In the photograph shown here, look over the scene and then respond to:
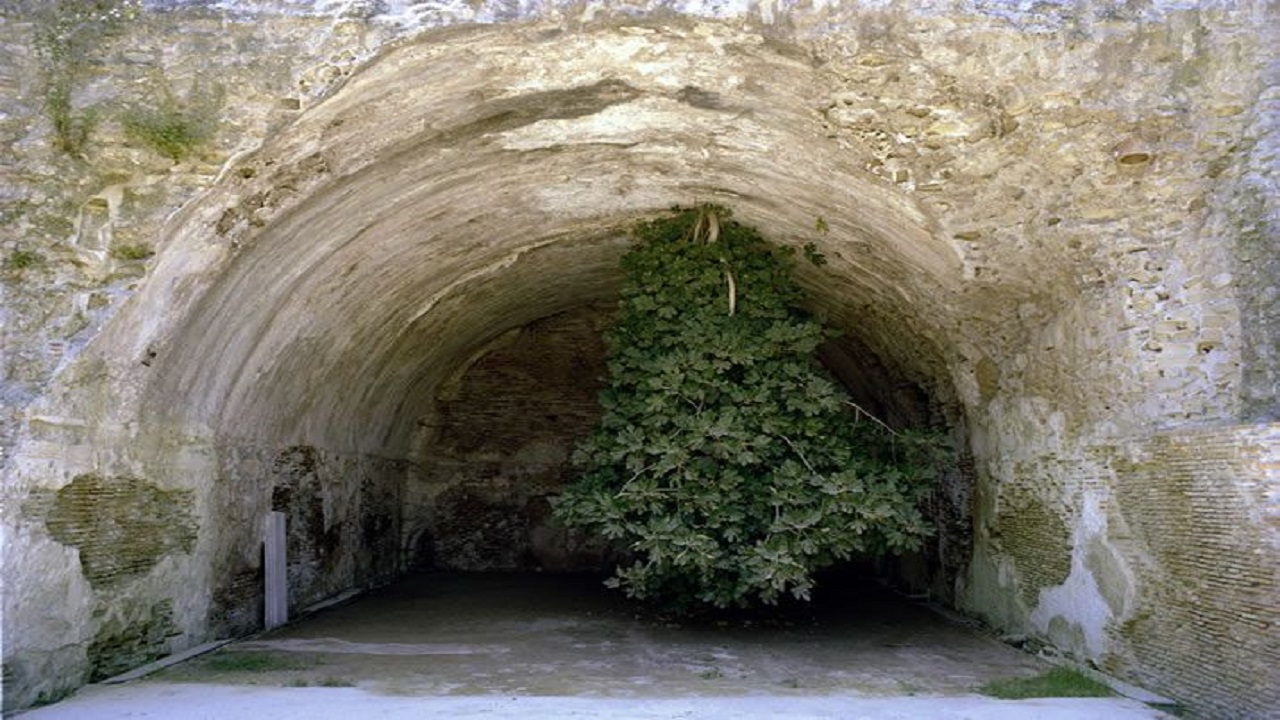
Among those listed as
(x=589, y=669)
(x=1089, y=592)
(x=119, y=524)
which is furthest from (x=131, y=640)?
(x=1089, y=592)

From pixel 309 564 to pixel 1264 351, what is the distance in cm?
779

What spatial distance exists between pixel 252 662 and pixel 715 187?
4605 mm

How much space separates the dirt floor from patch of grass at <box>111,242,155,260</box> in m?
2.40

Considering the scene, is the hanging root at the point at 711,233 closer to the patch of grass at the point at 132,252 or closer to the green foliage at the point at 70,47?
the patch of grass at the point at 132,252

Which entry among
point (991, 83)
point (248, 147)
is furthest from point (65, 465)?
point (991, 83)

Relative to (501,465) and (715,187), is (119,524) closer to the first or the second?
(715,187)

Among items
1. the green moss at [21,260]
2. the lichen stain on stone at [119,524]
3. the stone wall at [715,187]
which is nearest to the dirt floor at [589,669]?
the stone wall at [715,187]

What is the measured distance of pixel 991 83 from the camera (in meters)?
6.75

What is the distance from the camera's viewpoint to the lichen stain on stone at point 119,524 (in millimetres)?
6426

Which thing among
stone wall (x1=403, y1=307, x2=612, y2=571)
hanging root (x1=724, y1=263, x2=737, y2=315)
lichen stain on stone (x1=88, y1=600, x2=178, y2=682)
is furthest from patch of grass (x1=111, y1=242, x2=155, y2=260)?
stone wall (x1=403, y1=307, x2=612, y2=571)

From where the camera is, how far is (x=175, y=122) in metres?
6.55

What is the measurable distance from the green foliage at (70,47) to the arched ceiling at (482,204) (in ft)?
2.44

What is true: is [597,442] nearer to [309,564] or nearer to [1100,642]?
[309,564]

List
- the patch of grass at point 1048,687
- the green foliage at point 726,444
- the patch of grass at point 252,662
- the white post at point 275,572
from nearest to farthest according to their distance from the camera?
the patch of grass at point 1048,687 → the patch of grass at point 252,662 → the green foliage at point 726,444 → the white post at point 275,572
